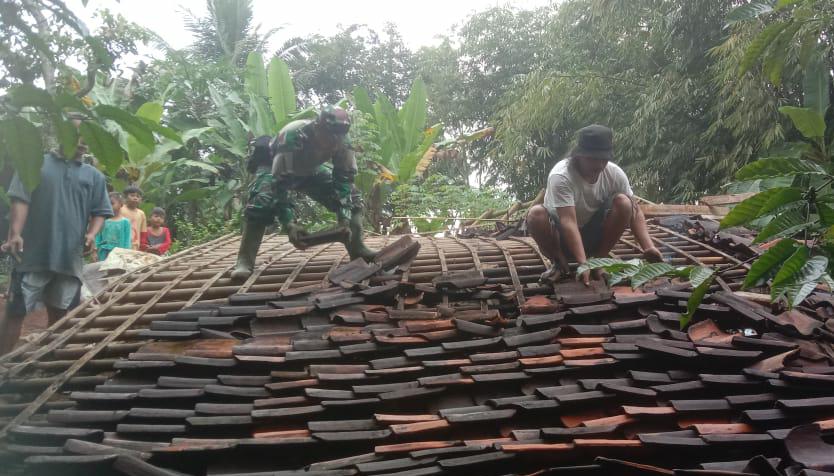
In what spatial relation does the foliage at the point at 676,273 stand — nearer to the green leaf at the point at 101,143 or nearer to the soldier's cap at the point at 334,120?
the green leaf at the point at 101,143

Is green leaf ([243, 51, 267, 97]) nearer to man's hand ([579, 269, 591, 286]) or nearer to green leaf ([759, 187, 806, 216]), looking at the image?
man's hand ([579, 269, 591, 286])

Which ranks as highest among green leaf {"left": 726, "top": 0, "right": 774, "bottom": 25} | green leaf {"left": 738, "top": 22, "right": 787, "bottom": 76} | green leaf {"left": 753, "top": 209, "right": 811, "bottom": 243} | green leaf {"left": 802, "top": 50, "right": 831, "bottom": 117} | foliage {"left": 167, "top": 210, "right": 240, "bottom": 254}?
green leaf {"left": 726, "top": 0, "right": 774, "bottom": 25}

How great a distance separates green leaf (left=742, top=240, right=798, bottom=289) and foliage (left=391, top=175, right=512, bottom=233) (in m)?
7.67

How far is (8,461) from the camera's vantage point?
124 inches

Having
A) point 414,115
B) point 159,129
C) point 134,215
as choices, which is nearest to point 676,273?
point 159,129

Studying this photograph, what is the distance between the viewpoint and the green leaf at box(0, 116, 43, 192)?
1.45 meters

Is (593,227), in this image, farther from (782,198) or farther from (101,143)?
(101,143)

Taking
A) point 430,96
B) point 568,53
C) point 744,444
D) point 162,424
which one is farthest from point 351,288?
point 430,96

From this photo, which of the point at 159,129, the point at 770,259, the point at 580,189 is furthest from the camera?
the point at 580,189

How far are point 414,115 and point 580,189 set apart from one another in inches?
239

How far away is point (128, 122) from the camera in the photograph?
160cm

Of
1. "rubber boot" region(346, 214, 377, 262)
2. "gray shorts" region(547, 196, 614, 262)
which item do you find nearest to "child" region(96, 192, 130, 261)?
"rubber boot" region(346, 214, 377, 262)

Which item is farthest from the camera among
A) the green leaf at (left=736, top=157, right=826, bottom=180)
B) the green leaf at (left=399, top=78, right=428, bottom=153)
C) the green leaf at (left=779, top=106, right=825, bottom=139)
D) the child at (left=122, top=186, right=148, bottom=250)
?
the green leaf at (left=399, top=78, right=428, bottom=153)

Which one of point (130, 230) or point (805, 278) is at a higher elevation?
point (805, 278)
